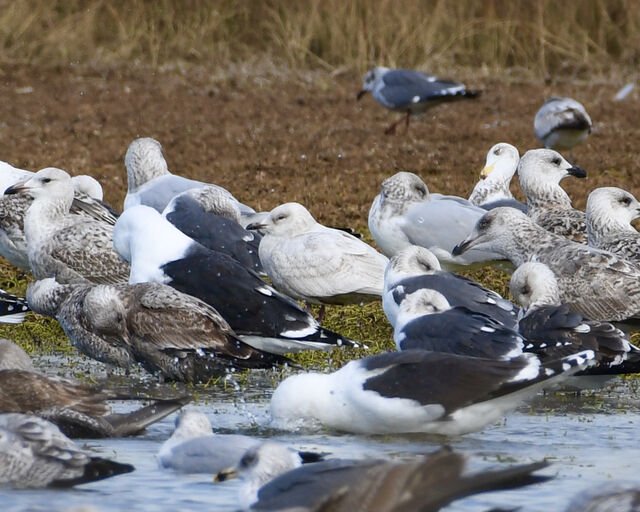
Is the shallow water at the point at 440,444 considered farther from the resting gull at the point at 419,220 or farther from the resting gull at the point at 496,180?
the resting gull at the point at 496,180

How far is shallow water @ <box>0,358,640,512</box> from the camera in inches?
198

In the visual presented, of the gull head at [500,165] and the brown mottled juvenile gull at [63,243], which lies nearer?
the brown mottled juvenile gull at [63,243]

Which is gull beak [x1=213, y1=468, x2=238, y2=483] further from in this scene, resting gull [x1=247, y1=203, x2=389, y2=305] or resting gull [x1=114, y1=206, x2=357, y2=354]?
resting gull [x1=247, y1=203, x2=389, y2=305]

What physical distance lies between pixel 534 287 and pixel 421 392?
1.70 meters

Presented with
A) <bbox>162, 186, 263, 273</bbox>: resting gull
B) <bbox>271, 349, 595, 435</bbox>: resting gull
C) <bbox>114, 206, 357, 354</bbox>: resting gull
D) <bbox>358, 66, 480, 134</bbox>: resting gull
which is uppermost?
<bbox>358, 66, 480, 134</bbox>: resting gull

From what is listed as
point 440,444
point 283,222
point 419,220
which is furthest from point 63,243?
point 440,444

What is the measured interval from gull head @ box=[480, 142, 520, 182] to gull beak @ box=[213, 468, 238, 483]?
20.4 feet

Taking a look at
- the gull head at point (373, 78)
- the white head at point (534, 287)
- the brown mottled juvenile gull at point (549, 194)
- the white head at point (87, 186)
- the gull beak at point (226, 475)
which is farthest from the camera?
the gull head at point (373, 78)

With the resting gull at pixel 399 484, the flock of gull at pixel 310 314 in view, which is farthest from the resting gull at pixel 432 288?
the resting gull at pixel 399 484

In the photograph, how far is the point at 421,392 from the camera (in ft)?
18.9

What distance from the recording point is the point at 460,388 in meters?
5.72

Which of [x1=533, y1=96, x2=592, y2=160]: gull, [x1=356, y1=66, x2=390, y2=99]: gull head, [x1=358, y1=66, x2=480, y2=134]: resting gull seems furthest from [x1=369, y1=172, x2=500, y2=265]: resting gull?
[x1=356, y1=66, x2=390, y2=99]: gull head

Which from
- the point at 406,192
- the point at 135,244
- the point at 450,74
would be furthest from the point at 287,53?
the point at 135,244

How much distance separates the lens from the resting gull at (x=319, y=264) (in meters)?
8.55
